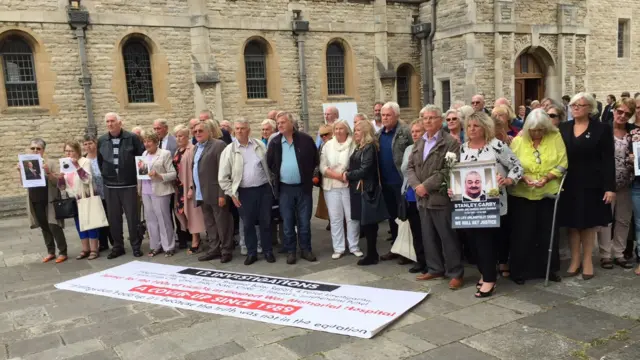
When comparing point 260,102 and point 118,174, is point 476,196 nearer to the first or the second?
point 118,174

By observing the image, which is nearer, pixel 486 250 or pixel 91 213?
pixel 486 250

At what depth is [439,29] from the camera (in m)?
19.4

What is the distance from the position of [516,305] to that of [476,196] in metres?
1.07

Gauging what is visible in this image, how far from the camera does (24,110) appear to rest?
A: 13961mm

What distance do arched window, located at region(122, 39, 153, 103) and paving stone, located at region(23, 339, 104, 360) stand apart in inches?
483

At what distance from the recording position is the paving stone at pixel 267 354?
4.02m

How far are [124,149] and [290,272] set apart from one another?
9.93 feet

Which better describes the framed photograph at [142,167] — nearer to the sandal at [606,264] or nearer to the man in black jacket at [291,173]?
the man in black jacket at [291,173]

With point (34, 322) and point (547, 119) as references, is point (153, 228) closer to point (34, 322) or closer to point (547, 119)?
point (34, 322)

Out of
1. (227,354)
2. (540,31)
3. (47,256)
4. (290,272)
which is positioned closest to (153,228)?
(47,256)

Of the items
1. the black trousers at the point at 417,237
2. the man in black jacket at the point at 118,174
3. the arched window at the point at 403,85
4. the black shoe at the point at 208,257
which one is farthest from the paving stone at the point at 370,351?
the arched window at the point at 403,85

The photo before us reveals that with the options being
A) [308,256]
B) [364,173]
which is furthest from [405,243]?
[308,256]

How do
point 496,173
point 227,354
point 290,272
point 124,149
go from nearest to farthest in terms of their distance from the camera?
point 227,354 < point 496,173 < point 290,272 < point 124,149

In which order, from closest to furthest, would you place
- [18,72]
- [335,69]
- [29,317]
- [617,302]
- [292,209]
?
[617,302] < [29,317] < [292,209] < [18,72] < [335,69]
